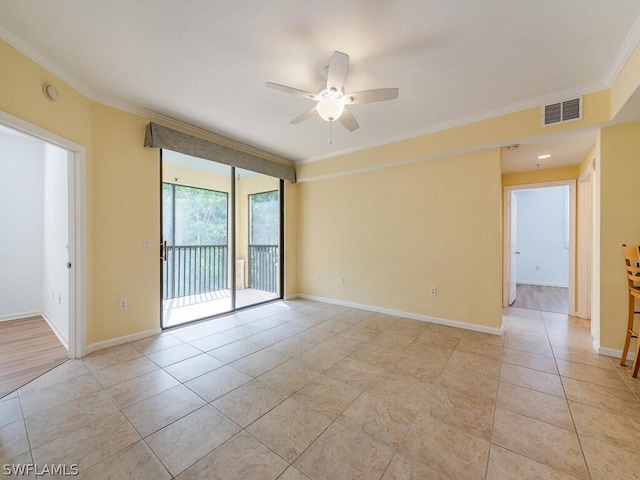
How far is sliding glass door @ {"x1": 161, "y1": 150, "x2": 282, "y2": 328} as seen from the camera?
4.59 meters

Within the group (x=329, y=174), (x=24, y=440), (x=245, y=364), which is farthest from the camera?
(x=329, y=174)

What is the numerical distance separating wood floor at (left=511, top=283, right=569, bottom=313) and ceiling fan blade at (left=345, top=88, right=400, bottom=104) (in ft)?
14.7

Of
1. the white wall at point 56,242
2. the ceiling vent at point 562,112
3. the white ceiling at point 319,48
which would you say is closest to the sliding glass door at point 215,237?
the white wall at point 56,242

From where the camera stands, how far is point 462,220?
3322mm

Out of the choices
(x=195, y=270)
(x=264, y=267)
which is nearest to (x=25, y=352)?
(x=195, y=270)

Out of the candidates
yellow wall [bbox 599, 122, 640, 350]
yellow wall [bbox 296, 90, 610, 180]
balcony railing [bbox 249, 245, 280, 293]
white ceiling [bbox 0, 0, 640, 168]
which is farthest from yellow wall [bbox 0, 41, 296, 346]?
yellow wall [bbox 599, 122, 640, 350]

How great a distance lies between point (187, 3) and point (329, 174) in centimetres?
312

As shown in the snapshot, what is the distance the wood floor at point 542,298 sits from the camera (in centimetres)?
440

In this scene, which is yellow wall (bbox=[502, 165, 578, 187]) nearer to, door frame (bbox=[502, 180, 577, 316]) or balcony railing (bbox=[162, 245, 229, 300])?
door frame (bbox=[502, 180, 577, 316])

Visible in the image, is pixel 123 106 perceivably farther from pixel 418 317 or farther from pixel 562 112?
pixel 562 112

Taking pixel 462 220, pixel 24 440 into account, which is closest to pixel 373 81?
pixel 462 220

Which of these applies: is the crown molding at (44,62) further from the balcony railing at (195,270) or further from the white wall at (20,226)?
the balcony railing at (195,270)

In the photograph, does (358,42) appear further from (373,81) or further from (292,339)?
(292,339)

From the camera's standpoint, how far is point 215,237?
206 inches
